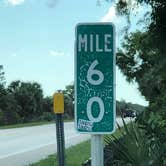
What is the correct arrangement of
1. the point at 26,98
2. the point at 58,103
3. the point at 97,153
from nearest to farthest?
the point at 97,153, the point at 58,103, the point at 26,98

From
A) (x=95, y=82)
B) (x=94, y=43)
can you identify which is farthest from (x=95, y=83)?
(x=94, y=43)

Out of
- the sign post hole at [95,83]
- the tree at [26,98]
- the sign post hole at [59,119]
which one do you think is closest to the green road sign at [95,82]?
the sign post hole at [95,83]

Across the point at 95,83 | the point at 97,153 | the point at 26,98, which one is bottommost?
the point at 26,98

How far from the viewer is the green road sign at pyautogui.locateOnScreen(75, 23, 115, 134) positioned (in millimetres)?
4027

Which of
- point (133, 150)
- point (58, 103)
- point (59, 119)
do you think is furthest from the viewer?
point (59, 119)

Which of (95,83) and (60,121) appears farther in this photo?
(60,121)

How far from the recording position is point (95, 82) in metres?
4.04

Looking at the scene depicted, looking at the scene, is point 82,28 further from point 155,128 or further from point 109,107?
point 155,128

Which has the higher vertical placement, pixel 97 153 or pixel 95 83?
pixel 95 83

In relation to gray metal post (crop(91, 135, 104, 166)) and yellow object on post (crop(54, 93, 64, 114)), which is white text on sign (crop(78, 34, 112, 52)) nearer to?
gray metal post (crop(91, 135, 104, 166))

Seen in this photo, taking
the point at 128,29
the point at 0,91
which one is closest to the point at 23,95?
the point at 0,91

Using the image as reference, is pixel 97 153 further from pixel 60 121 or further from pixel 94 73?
pixel 60 121

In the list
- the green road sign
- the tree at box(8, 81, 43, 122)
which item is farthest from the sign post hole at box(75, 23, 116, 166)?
the tree at box(8, 81, 43, 122)

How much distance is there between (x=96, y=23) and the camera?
4.09 metres
